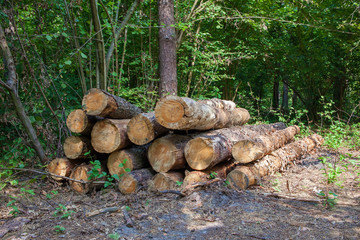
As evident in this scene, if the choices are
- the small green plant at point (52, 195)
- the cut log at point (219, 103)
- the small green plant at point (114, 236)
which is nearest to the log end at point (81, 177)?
the small green plant at point (52, 195)

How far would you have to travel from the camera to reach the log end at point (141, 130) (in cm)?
354

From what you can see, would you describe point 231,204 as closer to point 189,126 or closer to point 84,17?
point 189,126

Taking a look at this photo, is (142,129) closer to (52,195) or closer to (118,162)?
(118,162)

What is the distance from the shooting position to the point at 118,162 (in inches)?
148

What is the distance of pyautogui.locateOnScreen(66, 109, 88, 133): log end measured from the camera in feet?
12.2

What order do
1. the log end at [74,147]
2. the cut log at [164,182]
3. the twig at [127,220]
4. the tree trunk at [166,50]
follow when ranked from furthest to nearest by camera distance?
the tree trunk at [166,50]
the log end at [74,147]
the cut log at [164,182]
the twig at [127,220]

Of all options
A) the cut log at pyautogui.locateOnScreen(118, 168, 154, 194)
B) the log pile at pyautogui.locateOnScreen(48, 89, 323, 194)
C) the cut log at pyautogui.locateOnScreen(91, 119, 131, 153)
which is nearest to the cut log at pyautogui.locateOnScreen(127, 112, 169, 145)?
the log pile at pyautogui.locateOnScreen(48, 89, 323, 194)

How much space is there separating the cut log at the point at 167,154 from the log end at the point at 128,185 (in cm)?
35

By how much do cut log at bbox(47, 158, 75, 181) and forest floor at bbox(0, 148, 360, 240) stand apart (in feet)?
0.97

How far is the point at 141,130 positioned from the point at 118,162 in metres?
0.64

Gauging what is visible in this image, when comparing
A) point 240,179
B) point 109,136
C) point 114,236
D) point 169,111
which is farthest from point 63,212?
point 240,179

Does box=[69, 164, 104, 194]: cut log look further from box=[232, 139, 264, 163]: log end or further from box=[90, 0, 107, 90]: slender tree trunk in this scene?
box=[232, 139, 264, 163]: log end

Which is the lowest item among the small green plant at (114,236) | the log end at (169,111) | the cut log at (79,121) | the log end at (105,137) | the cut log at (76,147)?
the small green plant at (114,236)

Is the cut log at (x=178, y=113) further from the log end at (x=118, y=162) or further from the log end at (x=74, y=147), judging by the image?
the log end at (x=74, y=147)
